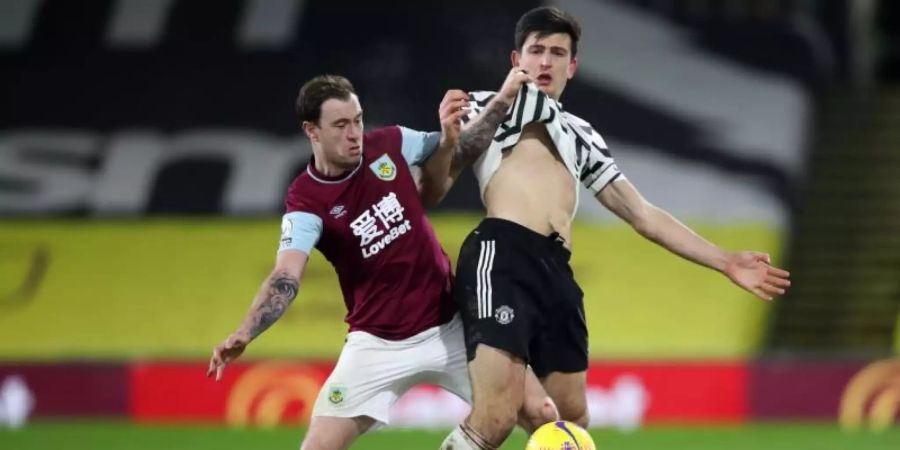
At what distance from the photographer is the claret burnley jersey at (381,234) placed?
6523 millimetres

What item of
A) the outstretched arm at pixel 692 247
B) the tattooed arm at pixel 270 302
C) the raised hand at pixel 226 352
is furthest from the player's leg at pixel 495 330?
the raised hand at pixel 226 352

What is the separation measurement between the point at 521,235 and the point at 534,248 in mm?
77

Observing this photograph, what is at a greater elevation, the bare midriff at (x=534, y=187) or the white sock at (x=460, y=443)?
the bare midriff at (x=534, y=187)

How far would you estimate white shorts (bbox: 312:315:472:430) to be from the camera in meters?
6.60

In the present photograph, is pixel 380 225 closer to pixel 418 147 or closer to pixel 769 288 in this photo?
pixel 418 147

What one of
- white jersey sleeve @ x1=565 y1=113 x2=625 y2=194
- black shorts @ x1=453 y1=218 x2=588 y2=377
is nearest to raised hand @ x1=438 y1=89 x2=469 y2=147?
black shorts @ x1=453 y1=218 x2=588 y2=377

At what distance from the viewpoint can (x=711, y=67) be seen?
56.9ft

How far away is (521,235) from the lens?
21.8 feet

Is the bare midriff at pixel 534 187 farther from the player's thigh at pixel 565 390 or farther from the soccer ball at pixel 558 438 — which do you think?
the soccer ball at pixel 558 438

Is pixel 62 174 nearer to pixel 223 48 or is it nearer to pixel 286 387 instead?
pixel 223 48

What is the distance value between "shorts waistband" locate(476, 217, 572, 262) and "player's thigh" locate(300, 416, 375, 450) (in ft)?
3.18

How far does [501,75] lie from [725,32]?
8.59 ft

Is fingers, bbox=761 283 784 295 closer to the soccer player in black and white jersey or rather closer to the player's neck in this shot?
the soccer player in black and white jersey


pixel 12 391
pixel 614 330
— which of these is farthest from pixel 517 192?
pixel 614 330
